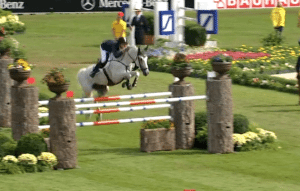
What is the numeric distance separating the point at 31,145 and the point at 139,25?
713 inches

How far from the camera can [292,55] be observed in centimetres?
2844

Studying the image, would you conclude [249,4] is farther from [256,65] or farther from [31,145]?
[31,145]

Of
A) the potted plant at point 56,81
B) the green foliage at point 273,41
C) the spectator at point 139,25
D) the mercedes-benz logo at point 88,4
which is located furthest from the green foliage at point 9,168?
the mercedes-benz logo at point 88,4

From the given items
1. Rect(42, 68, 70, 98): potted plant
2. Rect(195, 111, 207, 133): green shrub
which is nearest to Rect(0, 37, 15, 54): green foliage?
Rect(195, 111, 207, 133): green shrub

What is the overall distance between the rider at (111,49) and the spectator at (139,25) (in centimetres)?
1138

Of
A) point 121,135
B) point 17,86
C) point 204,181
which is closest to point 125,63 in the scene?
point 121,135

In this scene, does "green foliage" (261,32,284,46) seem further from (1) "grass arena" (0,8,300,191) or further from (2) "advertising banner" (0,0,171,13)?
(2) "advertising banner" (0,0,171,13)

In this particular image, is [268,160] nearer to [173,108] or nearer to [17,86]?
[173,108]

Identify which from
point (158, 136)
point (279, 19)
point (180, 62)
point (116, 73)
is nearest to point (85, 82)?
point (116, 73)

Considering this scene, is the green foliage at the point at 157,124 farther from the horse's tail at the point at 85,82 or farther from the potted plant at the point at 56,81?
the horse's tail at the point at 85,82

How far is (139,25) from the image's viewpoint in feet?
99.5

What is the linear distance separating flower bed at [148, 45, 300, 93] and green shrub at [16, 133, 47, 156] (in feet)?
37.0

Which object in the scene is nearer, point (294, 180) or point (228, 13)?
point (294, 180)

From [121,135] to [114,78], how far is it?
2.53 m
